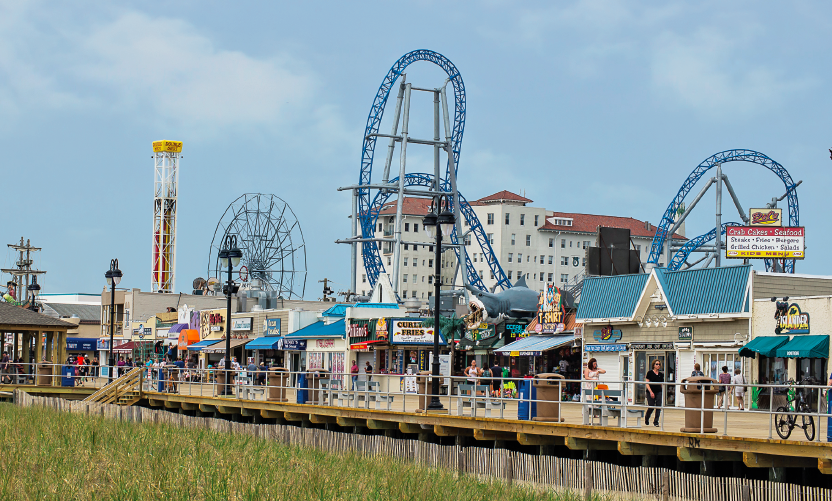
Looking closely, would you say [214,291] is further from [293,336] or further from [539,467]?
[539,467]

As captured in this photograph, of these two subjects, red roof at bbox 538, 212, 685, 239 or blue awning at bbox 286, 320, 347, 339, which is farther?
red roof at bbox 538, 212, 685, 239

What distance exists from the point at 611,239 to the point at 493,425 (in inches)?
898

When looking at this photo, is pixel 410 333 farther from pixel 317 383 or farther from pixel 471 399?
pixel 471 399

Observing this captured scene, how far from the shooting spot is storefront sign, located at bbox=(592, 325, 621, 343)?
39.2m

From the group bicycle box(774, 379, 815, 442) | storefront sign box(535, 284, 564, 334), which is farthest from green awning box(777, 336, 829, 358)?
storefront sign box(535, 284, 564, 334)

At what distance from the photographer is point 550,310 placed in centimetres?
4447

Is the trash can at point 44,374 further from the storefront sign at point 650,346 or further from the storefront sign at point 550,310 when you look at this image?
the storefront sign at point 650,346

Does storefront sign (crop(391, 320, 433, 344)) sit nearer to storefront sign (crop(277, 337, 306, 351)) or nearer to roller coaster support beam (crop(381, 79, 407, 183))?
storefront sign (crop(277, 337, 306, 351))

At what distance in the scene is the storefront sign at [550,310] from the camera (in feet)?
144

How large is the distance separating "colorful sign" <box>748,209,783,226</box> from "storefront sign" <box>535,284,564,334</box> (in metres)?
17.0

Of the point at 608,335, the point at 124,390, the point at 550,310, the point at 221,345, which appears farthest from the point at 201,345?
the point at 608,335

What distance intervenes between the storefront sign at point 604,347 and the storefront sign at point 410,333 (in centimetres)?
1011

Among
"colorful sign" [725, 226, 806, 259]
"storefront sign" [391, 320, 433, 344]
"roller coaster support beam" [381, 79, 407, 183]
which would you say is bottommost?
"storefront sign" [391, 320, 433, 344]

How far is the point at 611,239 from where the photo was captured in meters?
46.4
